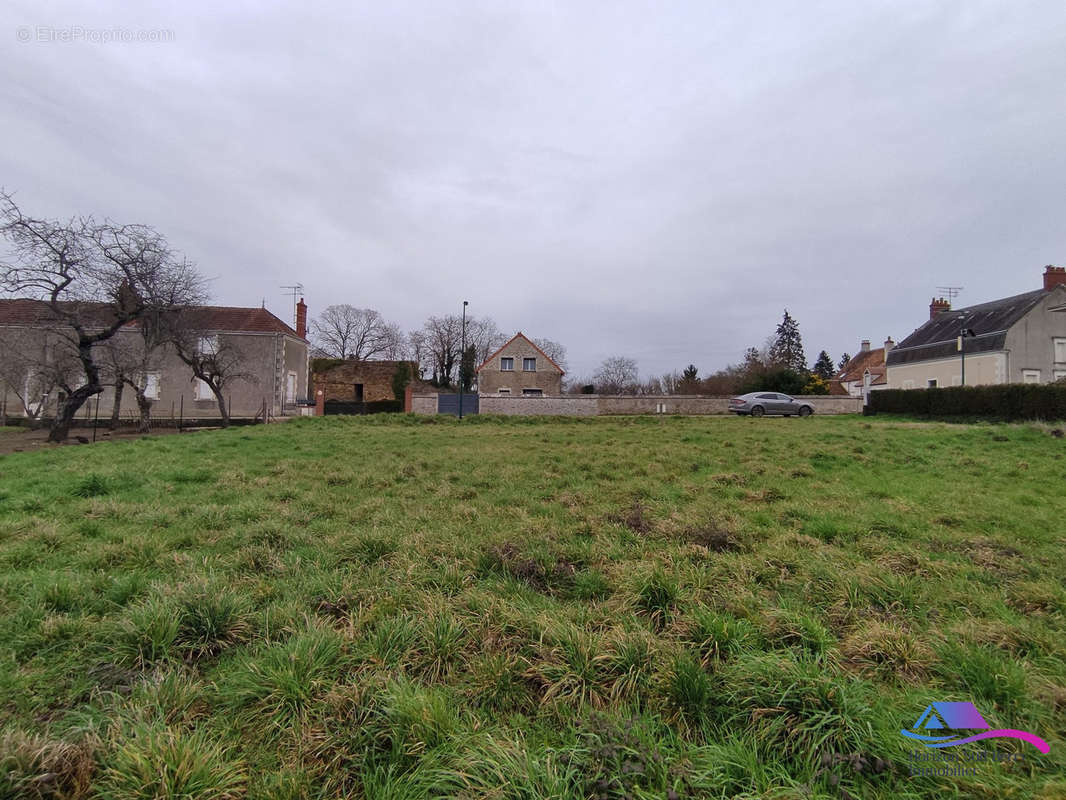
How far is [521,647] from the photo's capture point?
2.41 metres

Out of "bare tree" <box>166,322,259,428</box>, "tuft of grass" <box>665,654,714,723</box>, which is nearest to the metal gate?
"bare tree" <box>166,322,259,428</box>

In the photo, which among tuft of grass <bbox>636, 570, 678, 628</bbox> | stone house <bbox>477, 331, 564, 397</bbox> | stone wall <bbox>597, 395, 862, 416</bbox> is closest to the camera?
tuft of grass <bbox>636, 570, 678, 628</bbox>

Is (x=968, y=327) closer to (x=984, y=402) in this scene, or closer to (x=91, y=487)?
(x=984, y=402)

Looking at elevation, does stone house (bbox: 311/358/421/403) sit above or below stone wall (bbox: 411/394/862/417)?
above

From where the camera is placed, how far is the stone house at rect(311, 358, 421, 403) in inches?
1575

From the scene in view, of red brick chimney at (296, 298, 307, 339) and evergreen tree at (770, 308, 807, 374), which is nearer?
red brick chimney at (296, 298, 307, 339)

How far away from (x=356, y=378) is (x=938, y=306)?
169 ft

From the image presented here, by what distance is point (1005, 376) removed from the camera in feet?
94.9

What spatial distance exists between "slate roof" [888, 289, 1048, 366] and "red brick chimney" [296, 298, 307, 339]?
161 ft

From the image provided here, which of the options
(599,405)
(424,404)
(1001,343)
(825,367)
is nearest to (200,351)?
(424,404)

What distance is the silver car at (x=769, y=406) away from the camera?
25531 mm

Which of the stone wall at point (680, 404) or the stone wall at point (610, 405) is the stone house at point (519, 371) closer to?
the stone wall at point (610, 405)

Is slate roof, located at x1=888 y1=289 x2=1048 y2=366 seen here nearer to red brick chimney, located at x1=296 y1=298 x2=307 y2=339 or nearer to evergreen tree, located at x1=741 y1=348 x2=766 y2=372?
evergreen tree, located at x1=741 y1=348 x2=766 y2=372

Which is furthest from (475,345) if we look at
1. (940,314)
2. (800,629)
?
(800,629)
